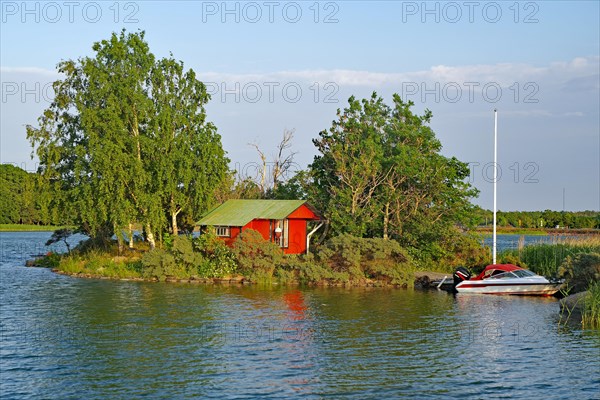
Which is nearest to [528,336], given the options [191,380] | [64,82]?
[191,380]

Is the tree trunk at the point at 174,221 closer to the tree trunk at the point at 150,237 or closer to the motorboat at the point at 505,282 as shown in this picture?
the tree trunk at the point at 150,237

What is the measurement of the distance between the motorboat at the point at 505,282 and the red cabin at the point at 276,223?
45.2 ft

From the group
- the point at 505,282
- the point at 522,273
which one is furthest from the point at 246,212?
the point at 522,273

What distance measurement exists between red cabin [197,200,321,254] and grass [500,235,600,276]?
15.2 metres

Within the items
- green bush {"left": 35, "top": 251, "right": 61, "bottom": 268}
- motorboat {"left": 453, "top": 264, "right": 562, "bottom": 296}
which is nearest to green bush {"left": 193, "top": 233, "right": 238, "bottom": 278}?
motorboat {"left": 453, "top": 264, "right": 562, "bottom": 296}

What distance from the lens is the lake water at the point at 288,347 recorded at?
23.0m

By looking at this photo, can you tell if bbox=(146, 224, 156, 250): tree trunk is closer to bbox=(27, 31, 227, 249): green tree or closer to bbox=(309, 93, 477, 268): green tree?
bbox=(27, 31, 227, 249): green tree

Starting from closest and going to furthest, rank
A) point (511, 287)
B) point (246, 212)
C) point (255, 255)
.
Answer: point (511, 287)
point (255, 255)
point (246, 212)

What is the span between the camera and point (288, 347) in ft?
94.9

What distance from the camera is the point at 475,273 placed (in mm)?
52969

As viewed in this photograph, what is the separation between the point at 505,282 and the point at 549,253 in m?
8.01

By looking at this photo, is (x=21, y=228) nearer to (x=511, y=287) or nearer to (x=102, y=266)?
(x=102, y=266)

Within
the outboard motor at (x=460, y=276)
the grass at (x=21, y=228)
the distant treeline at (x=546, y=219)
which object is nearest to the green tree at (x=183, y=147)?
the outboard motor at (x=460, y=276)

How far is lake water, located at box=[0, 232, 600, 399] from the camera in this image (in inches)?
904
